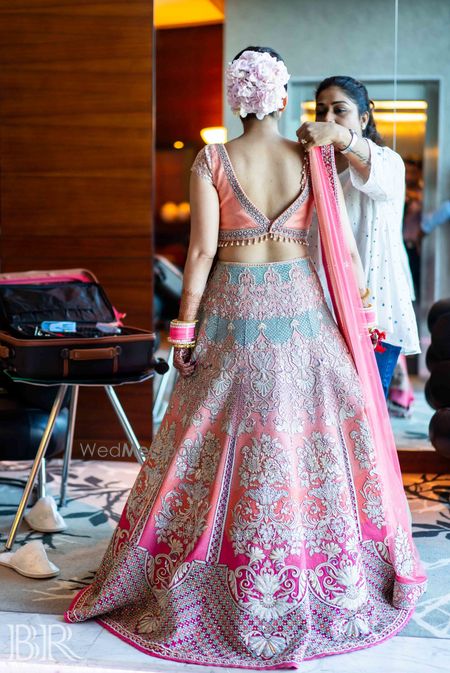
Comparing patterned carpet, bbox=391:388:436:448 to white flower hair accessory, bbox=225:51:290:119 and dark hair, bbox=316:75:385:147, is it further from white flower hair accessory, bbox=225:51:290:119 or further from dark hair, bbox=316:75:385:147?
white flower hair accessory, bbox=225:51:290:119

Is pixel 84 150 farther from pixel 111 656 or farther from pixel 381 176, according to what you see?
pixel 111 656


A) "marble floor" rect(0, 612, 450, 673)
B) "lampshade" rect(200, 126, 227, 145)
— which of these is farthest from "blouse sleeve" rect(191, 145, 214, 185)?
"lampshade" rect(200, 126, 227, 145)

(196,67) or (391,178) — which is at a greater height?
(196,67)

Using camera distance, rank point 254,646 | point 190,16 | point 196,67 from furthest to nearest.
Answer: point 196,67, point 190,16, point 254,646

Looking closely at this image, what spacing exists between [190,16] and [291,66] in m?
0.69

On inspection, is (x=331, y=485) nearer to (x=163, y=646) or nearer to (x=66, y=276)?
(x=163, y=646)

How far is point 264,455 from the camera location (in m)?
2.37

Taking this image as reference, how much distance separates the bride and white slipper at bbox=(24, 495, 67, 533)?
71 cm

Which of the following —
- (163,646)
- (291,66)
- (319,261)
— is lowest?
(163,646)

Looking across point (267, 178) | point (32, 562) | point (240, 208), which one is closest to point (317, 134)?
point (267, 178)

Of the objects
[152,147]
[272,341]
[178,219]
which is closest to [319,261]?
[272,341]

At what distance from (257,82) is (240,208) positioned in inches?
14.1

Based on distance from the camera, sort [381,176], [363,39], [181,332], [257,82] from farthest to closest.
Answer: [363,39] → [381,176] → [181,332] → [257,82]

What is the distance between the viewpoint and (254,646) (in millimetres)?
2254
